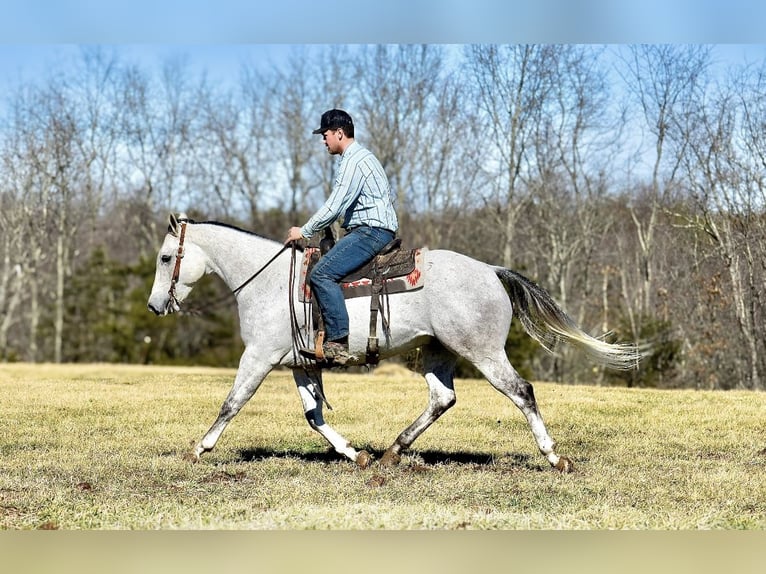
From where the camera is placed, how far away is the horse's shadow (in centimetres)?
729

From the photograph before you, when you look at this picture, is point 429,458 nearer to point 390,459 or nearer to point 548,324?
point 390,459

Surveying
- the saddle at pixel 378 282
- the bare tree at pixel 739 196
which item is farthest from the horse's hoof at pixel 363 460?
the bare tree at pixel 739 196

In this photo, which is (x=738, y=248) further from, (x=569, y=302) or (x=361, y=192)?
(x=361, y=192)

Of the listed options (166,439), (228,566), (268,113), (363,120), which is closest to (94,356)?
(268,113)

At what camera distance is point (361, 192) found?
697 centimetres

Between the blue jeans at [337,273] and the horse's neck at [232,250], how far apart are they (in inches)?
27.8

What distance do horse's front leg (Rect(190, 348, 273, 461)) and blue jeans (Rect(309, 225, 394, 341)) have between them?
2.13 feet

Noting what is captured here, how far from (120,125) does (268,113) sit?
4372 mm

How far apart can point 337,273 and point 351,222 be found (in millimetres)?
448

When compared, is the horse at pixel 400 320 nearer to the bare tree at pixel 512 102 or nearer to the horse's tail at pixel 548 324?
the horse's tail at pixel 548 324

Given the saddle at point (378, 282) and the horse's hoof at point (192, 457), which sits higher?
the saddle at point (378, 282)

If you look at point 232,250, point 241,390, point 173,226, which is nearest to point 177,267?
point 173,226

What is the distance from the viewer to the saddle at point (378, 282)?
697 cm

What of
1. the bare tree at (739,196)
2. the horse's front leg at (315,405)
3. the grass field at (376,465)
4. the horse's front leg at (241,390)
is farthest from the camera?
the bare tree at (739,196)
